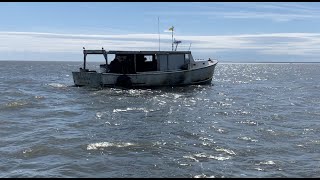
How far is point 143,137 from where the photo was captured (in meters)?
14.1

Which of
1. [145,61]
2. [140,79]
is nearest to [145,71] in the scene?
[145,61]

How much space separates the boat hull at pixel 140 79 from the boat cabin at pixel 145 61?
0.82 meters

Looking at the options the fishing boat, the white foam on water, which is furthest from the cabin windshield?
the white foam on water

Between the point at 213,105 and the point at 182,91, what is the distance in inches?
319

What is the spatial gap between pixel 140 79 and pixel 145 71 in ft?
7.45

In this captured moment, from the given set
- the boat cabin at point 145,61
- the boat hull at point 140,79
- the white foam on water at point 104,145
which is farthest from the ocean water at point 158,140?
the boat cabin at point 145,61

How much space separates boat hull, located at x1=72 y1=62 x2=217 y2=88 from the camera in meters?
32.4

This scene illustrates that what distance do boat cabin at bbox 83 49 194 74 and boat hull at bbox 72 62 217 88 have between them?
82cm

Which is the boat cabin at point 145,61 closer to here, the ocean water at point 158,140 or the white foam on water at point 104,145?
the ocean water at point 158,140

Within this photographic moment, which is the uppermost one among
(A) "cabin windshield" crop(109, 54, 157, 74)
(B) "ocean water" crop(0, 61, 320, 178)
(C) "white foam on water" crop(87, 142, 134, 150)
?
(A) "cabin windshield" crop(109, 54, 157, 74)

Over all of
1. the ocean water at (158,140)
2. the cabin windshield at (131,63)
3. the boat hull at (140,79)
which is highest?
the cabin windshield at (131,63)

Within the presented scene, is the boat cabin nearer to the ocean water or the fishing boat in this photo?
the fishing boat

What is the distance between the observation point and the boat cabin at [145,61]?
33344 mm

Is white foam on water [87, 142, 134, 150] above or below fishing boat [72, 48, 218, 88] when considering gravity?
below
